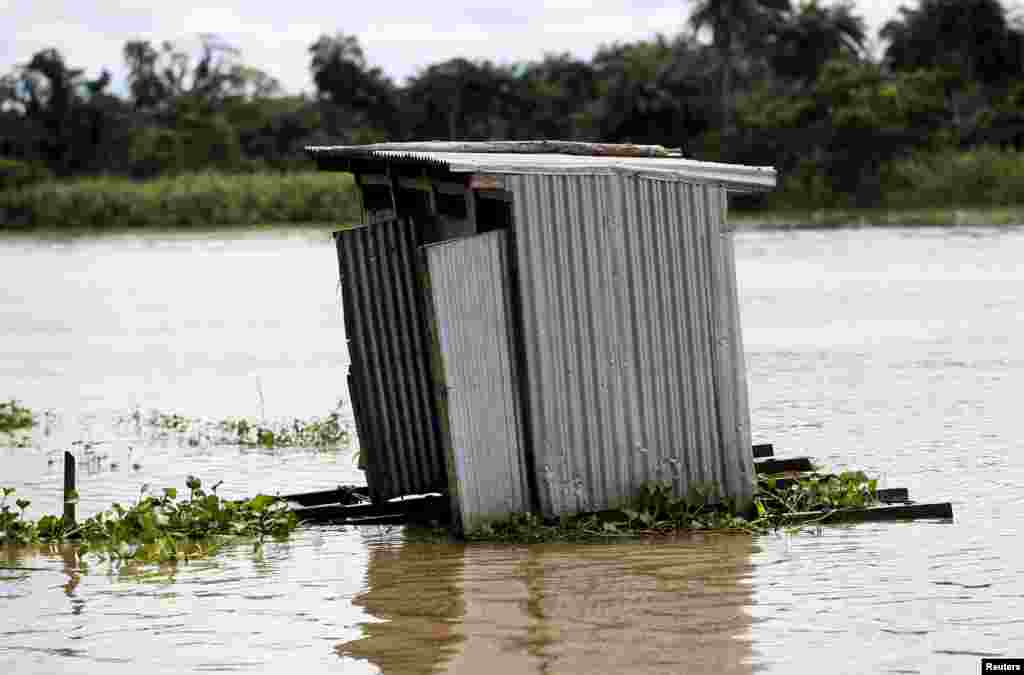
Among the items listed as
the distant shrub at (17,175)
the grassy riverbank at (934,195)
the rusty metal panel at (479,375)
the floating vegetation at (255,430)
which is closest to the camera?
the rusty metal panel at (479,375)

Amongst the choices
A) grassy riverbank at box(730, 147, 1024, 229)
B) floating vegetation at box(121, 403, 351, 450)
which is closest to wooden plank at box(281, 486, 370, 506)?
floating vegetation at box(121, 403, 351, 450)

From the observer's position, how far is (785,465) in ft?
40.4

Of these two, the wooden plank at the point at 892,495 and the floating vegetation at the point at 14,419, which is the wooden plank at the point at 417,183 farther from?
the floating vegetation at the point at 14,419

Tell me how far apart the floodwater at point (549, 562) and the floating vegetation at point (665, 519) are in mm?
129

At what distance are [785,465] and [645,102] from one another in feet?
179

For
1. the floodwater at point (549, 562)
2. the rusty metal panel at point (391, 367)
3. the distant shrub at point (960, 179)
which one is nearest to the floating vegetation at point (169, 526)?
the floodwater at point (549, 562)

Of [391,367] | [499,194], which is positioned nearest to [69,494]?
[391,367]

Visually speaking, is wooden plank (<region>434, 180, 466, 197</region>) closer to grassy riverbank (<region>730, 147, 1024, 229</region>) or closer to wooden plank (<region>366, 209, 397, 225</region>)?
wooden plank (<region>366, 209, 397, 225</region>)

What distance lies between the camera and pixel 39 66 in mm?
85312

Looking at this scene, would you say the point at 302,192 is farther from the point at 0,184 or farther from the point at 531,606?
the point at 531,606

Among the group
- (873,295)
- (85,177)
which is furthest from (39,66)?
(873,295)

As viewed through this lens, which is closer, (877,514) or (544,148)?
(877,514)

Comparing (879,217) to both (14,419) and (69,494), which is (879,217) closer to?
(14,419)

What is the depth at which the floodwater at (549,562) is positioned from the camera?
26.9ft
